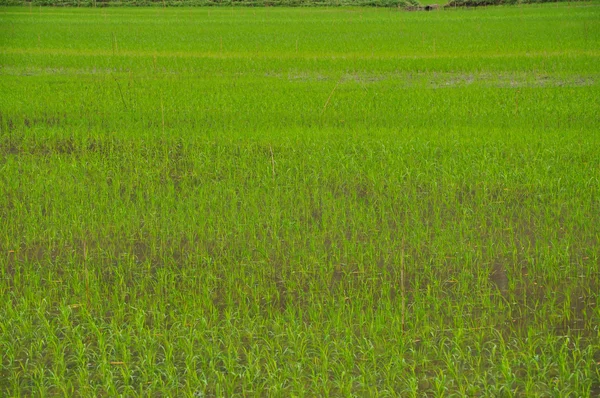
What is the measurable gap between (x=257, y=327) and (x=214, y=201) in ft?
7.78

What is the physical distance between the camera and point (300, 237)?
6.06 meters

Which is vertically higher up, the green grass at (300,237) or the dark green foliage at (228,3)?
the green grass at (300,237)

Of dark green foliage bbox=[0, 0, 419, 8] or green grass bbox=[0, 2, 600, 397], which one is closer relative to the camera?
green grass bbox=[0, 2, 600, 397]

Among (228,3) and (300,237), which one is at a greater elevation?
(300,237)

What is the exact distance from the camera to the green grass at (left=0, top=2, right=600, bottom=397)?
4156 millimetres

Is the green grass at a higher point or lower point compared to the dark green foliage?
higher

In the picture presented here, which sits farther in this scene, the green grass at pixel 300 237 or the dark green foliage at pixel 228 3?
the dark green foliage at pixel 228 3

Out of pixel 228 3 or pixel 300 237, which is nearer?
pixel 300 237

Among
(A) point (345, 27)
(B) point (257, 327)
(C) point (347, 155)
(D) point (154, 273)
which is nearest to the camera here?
(B) point (257, 327)

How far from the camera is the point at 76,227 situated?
20.7 ft

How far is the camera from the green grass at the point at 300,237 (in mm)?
4156

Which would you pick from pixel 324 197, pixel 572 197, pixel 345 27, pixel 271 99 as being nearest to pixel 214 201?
pixel 324 197

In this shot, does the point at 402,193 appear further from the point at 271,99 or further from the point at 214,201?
the point at 271,99

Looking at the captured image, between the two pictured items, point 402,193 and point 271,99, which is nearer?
point 402,193
